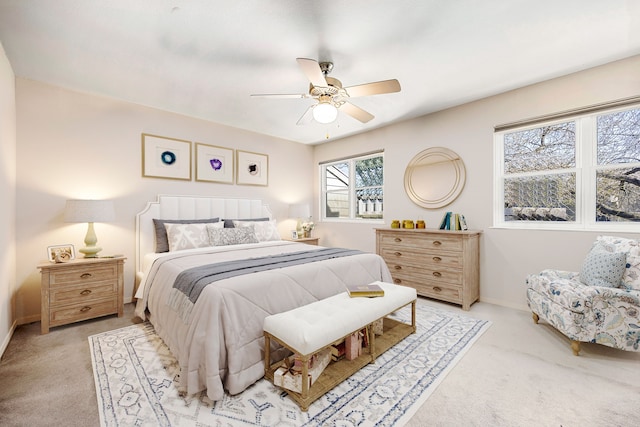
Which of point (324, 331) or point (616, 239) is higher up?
point (616, 239)

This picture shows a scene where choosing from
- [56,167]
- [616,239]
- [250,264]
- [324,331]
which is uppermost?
[56,167]

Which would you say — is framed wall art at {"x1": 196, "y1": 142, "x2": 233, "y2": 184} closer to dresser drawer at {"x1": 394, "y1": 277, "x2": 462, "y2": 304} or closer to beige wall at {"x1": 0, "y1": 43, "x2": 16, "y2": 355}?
beige wall at {"x1": 0, "y1": 43, "x2": 16, "y2": 355}

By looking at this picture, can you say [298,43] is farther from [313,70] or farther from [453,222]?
[453,222]

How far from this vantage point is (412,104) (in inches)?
137

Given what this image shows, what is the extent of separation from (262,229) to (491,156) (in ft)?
10.4

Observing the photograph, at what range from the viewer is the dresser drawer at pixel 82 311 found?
8.43 feet

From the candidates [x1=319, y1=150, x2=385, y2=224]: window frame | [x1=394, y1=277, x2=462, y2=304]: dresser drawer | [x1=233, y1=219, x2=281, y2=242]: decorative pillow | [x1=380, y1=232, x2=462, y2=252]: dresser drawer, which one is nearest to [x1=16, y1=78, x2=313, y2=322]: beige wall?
[x1=233, y1=219, x2=281, y2=242]: decorative pillow

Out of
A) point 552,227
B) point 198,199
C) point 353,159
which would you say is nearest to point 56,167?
point 198,199

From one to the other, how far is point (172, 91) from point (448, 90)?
3.16 meters

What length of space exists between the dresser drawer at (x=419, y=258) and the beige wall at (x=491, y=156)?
21.1 inches

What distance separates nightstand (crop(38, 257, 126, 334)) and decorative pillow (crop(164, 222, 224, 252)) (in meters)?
0.54

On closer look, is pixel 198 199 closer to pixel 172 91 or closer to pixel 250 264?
pixel 172 91

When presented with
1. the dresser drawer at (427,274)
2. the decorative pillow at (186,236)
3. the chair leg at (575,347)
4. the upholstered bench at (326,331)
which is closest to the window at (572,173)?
the dresser drawer at (427,274)

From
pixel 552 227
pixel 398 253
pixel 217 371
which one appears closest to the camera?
pixel 217 371
